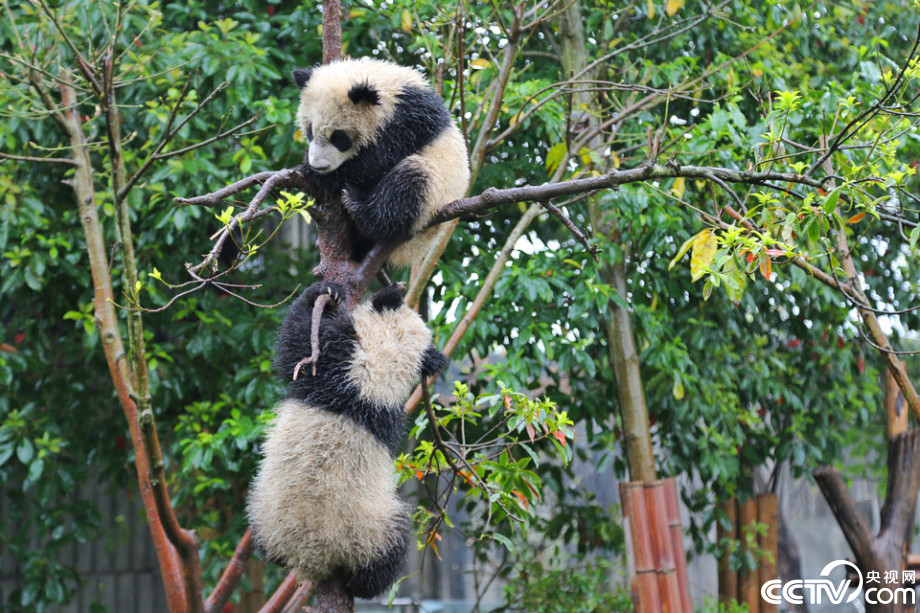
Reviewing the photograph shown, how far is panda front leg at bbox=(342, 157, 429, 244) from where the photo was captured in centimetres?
171

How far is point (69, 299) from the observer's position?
11.9 ft

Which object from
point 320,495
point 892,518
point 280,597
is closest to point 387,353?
point 320,495

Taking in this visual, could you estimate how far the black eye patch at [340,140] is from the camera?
1764mm

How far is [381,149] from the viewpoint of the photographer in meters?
1.82

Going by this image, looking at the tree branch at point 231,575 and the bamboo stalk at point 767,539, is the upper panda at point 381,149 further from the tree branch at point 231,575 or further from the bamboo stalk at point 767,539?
the bamboo stalk at point 767,539

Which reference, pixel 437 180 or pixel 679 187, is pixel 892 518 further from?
pixel 437 180

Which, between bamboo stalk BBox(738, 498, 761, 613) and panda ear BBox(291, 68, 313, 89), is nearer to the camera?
panda ear BBox(291, 68, 313, 89)

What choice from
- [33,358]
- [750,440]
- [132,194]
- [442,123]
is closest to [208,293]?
[132,194]

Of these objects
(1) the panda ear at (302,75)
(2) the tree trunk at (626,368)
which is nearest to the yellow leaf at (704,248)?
(1) the panda ear at (302,75)

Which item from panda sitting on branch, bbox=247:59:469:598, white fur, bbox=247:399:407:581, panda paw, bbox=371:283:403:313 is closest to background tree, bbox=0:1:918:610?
panda sitting on branch, bbox=247:59:469:598

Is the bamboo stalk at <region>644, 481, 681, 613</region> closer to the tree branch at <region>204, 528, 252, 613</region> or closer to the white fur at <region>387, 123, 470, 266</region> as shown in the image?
the tree branch at <region>204, 528, 252, 613</region>

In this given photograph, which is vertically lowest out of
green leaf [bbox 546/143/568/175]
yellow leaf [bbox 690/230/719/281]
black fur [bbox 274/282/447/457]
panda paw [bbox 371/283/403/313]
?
black fur [bbox 274/282/447/457]

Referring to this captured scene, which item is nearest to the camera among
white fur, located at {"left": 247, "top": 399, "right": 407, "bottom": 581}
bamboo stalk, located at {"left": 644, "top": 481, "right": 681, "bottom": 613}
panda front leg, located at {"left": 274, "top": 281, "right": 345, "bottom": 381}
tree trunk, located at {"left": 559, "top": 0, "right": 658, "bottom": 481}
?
white fur, located at {"left": 247, "top": 399, "right": 407, "bottom": 581}

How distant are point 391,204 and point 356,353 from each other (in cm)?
35
